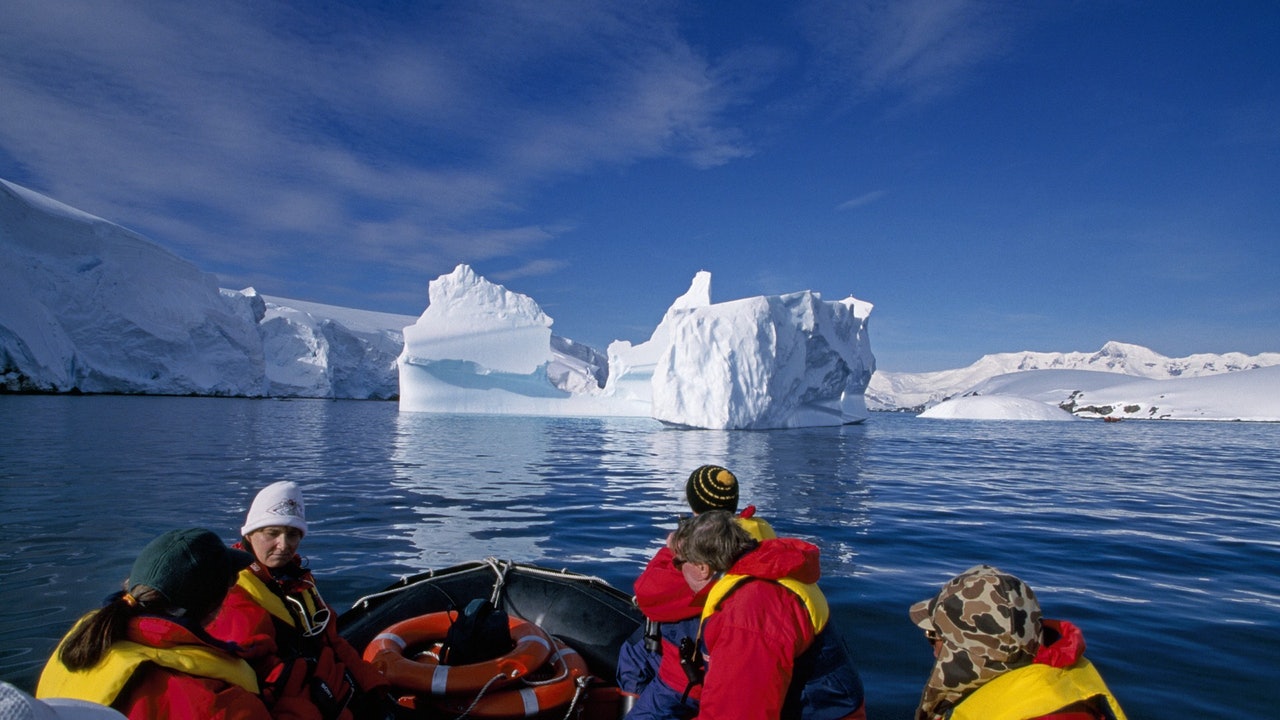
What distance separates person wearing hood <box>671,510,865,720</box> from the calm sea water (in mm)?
1532

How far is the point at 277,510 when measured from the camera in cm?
251

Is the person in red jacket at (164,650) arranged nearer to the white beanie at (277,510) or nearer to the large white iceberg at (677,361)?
the white beanie at (277,510)

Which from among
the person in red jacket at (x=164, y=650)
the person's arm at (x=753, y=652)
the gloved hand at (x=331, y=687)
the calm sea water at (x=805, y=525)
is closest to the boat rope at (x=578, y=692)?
the gloved hand at (x=331, y=687)

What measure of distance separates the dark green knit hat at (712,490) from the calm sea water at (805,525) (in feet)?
5.28

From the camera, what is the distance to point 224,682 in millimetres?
1689

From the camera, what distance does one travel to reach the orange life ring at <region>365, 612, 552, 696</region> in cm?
298

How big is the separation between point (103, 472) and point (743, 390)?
62.1ft

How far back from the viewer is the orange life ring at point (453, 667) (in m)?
2.98

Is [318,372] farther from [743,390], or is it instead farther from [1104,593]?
[1104,593]

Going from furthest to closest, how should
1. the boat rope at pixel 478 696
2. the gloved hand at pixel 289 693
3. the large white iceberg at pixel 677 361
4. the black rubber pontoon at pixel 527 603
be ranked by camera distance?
1. the large white iceberg at pixel 677 361
2. the black rubber pontoon at pixel 527 603
3. the boat rope at pixel 478 696
4. the gloved hand at pixel 289 693

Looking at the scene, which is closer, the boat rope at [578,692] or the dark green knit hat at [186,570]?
the dark green knit hat at [186,570]

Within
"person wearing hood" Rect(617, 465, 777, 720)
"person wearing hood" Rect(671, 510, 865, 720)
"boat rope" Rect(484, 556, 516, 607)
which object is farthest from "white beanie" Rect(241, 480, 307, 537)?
"boat rope" Rect(484, 556, 516, 607)

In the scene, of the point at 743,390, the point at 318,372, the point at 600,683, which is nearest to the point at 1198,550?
the point at 600,683

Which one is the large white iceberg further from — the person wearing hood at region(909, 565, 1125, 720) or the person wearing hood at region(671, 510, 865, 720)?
the person wearing hood at region(909, 565, 1125, 720)
